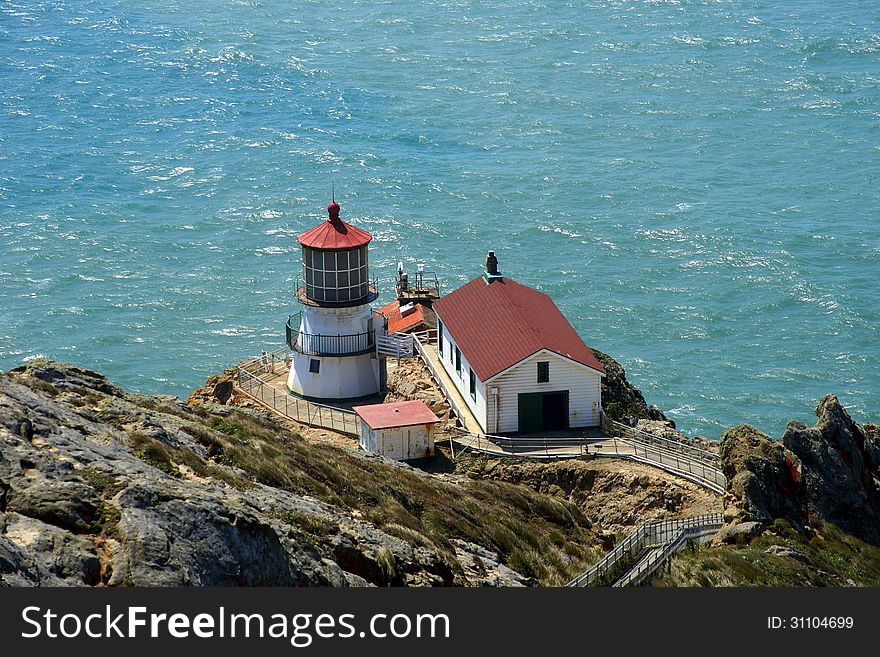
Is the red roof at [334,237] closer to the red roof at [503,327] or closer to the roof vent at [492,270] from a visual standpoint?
the red roof at [503,327]

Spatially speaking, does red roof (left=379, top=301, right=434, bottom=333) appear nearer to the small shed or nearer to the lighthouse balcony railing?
the lighthouse balcony railing

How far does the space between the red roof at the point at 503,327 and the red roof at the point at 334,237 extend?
334 centimetres

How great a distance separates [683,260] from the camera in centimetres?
7825

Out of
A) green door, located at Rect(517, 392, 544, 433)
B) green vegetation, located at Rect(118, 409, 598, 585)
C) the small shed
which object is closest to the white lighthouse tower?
the small shed

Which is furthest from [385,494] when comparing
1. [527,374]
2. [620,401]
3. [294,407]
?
[294,407]

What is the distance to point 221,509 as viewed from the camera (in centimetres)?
1786

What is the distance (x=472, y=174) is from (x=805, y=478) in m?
61.5

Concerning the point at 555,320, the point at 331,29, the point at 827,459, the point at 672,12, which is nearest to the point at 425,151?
the point at 331,29

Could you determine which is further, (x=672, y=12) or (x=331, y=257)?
(x=672, y=12)

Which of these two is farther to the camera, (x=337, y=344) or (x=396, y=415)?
(x=337, y=344)

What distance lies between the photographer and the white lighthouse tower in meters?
43.4

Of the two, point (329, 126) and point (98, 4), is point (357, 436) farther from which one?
point (98, 4)

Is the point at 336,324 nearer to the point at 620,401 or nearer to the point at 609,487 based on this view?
the point at 620,401

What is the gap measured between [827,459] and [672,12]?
353 feet
